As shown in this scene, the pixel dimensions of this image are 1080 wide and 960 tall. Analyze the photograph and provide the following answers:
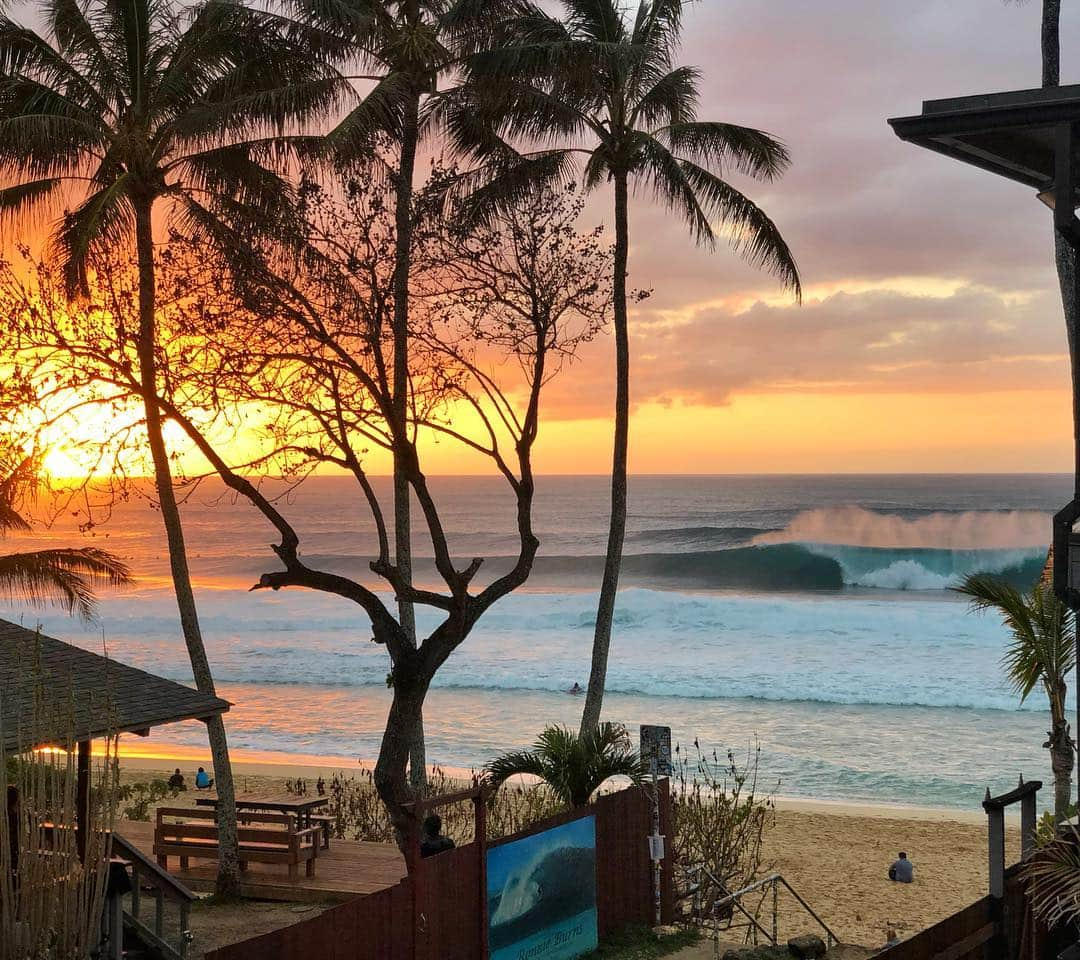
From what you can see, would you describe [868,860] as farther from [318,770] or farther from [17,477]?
[17,477]

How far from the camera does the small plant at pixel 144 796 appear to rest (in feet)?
59.9

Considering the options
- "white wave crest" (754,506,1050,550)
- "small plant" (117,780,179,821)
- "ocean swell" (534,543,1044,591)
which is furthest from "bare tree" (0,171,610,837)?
"white wave crest" (754,506,1050,550)

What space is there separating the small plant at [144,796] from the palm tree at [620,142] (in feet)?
23.0

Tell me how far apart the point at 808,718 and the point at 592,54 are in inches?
899

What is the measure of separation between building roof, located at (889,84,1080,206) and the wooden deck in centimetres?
922

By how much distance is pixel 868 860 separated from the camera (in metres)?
17.7

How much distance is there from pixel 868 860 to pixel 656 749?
7562mm

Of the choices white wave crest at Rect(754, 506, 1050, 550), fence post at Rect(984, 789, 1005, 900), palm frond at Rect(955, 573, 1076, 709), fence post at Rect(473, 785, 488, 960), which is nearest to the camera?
fence post at Rect(984, 789, 1005, 900)

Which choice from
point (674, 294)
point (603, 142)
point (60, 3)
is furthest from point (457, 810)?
point (674, 294)

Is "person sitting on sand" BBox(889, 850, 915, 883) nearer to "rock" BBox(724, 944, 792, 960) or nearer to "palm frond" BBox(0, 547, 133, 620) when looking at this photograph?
"rock" BBox(724, 944, 792, 960)

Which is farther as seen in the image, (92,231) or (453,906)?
(92,231)

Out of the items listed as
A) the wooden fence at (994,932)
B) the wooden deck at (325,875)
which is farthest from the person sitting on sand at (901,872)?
the wooden fence at (994,932)

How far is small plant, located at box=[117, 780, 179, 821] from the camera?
18266 millimetres

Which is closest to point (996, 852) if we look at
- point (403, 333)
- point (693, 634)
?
point (403, 333)
